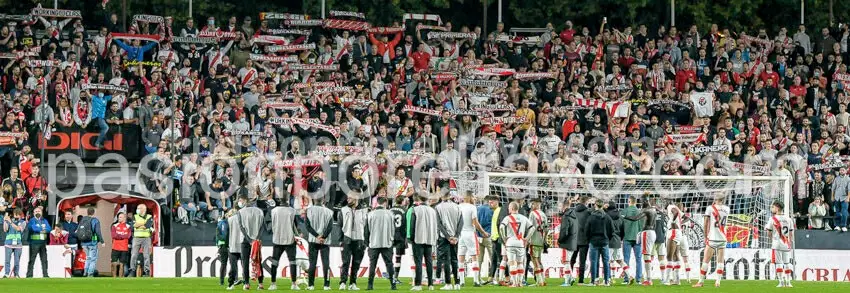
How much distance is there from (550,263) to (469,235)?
6.55 meters

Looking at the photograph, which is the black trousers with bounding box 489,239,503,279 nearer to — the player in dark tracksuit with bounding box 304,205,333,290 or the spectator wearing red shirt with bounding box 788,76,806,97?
the player in dark tracksuit with bounding box 304,205,333,290

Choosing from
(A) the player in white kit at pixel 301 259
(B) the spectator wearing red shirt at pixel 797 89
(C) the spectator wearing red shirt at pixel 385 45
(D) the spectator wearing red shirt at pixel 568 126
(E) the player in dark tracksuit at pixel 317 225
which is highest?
(C) the spectator wearing red shirt at pixel 385 45

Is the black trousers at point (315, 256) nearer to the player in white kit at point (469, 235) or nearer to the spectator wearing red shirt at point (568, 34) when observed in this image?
the player in white kit at point (469, 235)

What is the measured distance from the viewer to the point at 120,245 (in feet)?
109

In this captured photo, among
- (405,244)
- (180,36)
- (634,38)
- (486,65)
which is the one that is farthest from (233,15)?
(405,244)

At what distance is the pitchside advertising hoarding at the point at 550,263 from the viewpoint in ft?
109

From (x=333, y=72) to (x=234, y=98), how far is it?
3184 mm

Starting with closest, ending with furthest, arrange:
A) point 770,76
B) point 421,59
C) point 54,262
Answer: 1. point 54,262
2. point 421,59
3. point 770,76

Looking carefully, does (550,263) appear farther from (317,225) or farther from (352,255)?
(317,225)

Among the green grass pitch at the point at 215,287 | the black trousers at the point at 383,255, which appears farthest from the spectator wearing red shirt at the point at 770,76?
the black trousers at the point at 383,255

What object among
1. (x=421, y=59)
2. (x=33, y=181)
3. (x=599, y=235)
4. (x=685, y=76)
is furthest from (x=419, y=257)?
(x=685, y=76)

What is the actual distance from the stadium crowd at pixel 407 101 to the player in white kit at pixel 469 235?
18.1 feet

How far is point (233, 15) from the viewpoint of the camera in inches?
1764

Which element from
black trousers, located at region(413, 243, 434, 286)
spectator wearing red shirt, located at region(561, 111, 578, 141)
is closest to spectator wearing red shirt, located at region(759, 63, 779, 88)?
spectator wearing red shirt, located at region(561, 111, 578, 141)
